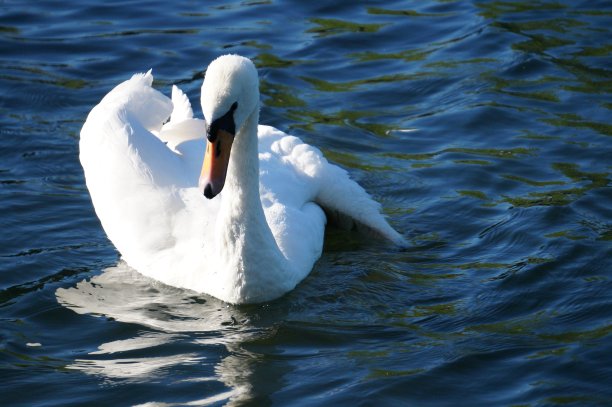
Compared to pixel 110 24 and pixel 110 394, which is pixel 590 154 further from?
pixel 110 24

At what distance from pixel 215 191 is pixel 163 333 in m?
1.11

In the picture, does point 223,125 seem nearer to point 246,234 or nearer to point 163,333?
point 246,234

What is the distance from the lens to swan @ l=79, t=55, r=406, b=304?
737 centimetres

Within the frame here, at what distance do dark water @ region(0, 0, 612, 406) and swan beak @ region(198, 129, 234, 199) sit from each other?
1064 millimetres

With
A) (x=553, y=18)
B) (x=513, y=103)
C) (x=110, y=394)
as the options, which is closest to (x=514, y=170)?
(x=513, y=103)

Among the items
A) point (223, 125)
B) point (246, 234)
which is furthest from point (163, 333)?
point (223, 125)

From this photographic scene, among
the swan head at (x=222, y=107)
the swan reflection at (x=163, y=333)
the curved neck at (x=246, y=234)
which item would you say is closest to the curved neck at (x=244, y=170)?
the curved neck at (x=246, y=234)

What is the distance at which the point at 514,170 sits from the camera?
10.3 m

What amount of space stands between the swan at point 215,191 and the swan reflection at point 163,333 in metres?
0.13

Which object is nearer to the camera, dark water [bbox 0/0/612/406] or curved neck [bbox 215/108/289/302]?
dark water [bbox 0/0/612/406]

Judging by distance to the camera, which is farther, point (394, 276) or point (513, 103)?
point (513, 103)

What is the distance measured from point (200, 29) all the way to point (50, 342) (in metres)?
7.06

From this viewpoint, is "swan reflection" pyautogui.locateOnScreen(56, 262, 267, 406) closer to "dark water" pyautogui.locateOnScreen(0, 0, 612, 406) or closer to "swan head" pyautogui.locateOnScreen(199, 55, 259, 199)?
"dark water" pyautogui.locateOnScreen(0, 0, 612, 406)

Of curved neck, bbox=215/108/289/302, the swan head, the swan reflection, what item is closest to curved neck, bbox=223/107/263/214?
curved neck, bbox=215/108/289/302
